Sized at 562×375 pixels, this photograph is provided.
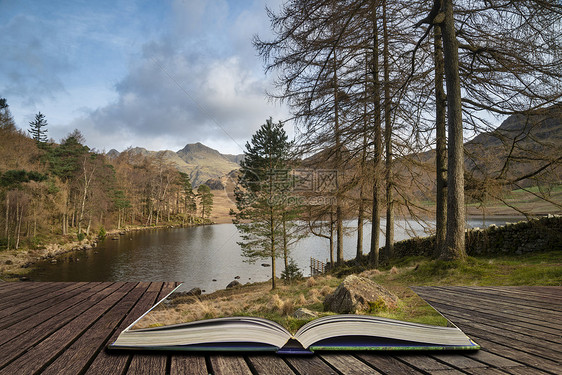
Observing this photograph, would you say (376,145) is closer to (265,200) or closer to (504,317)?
(504,317)

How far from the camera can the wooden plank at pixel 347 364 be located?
986mm

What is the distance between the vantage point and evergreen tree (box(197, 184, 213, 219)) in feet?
194

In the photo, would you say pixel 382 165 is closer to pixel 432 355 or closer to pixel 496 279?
pixel 496 279

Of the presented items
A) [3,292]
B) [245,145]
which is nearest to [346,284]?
[3,292]

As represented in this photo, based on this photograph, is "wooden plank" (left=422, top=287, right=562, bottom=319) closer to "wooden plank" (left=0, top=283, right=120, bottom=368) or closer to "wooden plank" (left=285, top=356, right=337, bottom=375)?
"wooden plank" (left=285, top=356, right=337, bottom=375)

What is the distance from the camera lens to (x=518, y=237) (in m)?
8.06

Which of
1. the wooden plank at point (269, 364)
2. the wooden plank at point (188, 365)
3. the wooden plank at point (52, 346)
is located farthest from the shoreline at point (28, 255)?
the wooden plank at point (269, 364)

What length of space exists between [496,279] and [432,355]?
525 cm

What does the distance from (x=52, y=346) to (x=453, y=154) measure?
697cm

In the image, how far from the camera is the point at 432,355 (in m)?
1.11

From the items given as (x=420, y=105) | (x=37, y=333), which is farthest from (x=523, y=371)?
(x=420, y=105)

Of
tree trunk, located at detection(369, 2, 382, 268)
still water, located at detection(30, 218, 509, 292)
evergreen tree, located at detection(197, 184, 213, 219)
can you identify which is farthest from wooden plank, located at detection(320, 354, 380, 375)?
evergreen tree, located at detection(197, 184, 213, 219)

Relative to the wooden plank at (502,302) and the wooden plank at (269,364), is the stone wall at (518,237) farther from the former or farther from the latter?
the wooden plank at (269,364)

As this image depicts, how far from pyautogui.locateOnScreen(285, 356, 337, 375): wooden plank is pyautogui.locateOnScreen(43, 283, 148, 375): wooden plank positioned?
0.77 m
